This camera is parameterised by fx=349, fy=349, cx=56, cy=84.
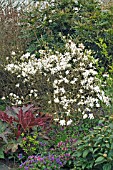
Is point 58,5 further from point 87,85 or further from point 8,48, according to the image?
point 87,85

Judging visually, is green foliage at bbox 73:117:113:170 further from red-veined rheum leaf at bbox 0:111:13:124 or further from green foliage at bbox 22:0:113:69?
green foliage at bbox 22:0:113:69

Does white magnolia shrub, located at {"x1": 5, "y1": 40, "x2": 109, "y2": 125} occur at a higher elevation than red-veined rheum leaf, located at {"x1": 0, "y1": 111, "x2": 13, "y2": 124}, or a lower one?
higher

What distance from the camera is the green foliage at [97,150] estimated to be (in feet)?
11.0

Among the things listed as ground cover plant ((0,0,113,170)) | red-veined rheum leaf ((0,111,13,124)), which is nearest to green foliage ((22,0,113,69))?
ground cover plant ((0,0,113,170))

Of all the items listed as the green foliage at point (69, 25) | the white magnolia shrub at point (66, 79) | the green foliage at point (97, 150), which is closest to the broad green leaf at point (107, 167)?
the green foliage at point (97, 150)

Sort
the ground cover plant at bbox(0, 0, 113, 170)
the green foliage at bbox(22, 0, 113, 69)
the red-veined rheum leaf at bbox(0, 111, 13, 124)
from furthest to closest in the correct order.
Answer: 1. the green foliage at bbox(22, 0, 113, 69)
2. the red-veined rheum leaf at bbox(0, 111, 13, 124)
3. the ground cover plant at bbox(0, 0, 113, 170)

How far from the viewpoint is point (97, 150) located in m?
3.51

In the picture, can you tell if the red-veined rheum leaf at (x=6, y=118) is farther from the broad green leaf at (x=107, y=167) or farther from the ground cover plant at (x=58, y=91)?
the broad green leaf at (x=107, y=167)

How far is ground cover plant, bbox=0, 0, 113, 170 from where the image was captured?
12.4 ft

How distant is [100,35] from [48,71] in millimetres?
1217

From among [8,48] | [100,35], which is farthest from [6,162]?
[100,35]

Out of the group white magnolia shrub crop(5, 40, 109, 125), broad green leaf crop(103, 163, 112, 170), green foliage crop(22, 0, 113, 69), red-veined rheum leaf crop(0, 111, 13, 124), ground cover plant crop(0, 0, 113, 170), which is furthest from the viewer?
green foliage crop(22, 0, 113, 69)

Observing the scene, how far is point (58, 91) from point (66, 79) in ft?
0.63

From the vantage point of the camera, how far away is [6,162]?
13.9 ft
